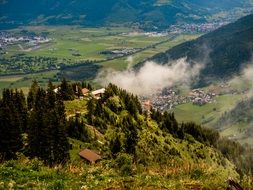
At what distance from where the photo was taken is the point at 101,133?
120 meters

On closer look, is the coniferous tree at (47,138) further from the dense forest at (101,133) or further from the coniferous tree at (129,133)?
the coniferous tree at (129,133)

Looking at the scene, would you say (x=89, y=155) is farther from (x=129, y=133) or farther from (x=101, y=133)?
(x=129, y=133)

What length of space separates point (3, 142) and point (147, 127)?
258 feet

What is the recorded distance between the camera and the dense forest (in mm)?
71875

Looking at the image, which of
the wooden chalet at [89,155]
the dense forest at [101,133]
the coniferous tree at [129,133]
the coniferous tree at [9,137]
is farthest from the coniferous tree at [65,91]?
Answer: the coniferous tree at [9,137]

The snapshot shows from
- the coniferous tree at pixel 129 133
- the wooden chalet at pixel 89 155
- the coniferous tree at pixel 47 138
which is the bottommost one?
the coniferous tree at pixel 129 133

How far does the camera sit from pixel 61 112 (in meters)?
107

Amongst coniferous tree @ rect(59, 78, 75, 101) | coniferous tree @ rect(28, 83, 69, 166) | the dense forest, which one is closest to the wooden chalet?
the dense forest

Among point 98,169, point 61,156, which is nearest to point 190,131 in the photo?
point 61,156

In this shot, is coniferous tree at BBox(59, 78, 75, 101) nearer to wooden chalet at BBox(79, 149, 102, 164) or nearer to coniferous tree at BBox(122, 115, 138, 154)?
coniferous tree at BBox(122, 115, 138, 154)

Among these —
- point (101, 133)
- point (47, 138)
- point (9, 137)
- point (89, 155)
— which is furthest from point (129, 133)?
point (9, 137)

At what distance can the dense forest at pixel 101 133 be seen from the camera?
236 feet

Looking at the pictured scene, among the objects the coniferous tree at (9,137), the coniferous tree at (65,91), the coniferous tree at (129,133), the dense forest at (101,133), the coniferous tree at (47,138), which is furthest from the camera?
the coniferous tree at (65,91)

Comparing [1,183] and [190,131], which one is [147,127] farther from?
[1,183]
